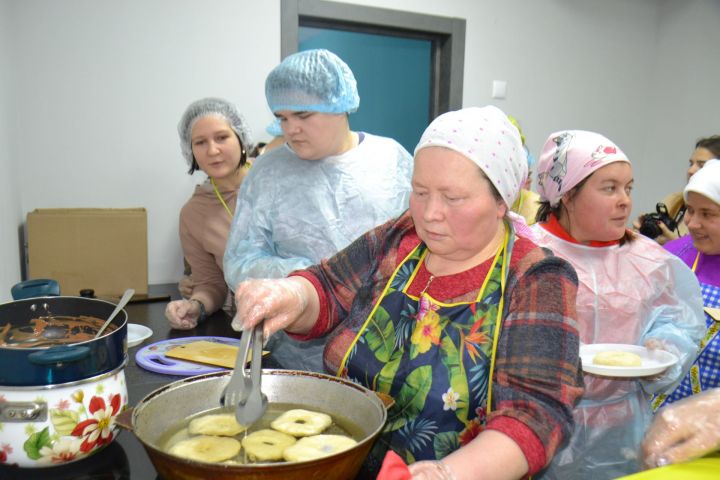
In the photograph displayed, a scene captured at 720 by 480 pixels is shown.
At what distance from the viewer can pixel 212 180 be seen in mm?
2414

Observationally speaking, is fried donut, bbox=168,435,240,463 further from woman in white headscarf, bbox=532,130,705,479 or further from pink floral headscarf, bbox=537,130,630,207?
pink floral headscarf, bbox=537,130,630,207

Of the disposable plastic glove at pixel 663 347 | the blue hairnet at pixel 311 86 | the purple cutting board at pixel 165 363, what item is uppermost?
the blue hairnet at pixel 311 86

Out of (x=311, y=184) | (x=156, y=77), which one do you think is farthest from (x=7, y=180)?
(x=311, y=184)

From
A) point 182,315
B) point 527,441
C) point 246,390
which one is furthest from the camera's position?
point 182,315

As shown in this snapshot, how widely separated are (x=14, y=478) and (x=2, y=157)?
1.78m

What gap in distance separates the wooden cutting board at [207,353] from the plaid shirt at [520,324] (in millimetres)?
295

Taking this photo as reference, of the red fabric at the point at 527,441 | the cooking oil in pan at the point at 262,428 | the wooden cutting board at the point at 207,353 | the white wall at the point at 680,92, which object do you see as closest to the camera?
the red fabric at the point at 527,441

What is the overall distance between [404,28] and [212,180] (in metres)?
2.07

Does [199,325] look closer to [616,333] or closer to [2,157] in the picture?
[2,157]

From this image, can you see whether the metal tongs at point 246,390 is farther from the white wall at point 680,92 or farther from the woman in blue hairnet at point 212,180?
the white wall at point 680,92

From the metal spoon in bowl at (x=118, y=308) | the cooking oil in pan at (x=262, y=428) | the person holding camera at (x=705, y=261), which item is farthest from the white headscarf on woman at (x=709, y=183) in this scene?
the metal spoon in bowl at (x=118, y=308)

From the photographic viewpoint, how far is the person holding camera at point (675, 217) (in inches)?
123

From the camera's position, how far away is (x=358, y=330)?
4.06ft

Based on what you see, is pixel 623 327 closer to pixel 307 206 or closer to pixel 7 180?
pixel 307 206
